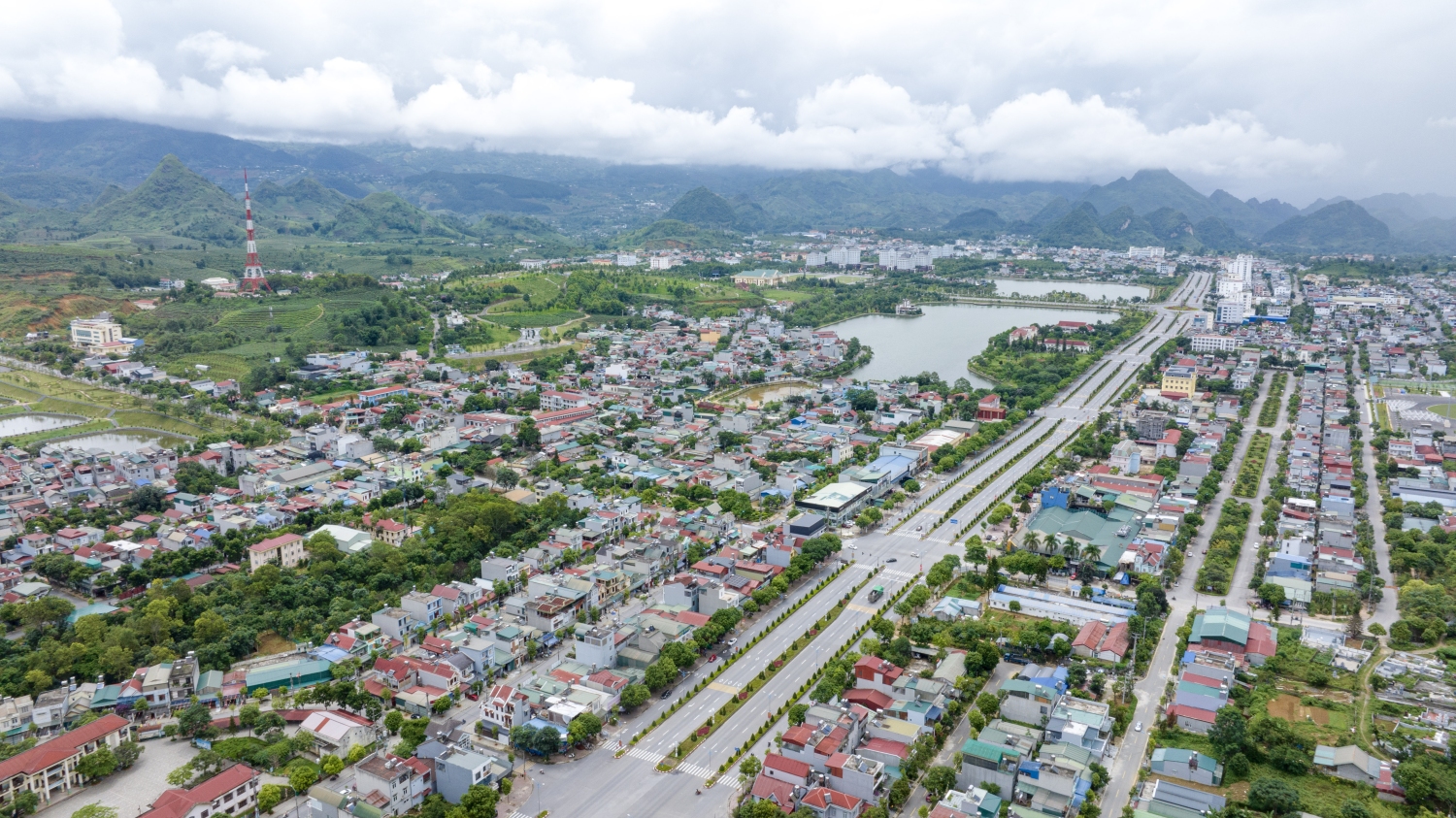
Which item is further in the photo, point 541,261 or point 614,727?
point 541,261

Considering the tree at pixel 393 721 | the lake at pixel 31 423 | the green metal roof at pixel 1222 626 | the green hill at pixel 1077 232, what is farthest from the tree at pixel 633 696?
the green hill at pixel 1077 232

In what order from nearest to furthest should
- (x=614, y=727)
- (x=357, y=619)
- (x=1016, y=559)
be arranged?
(x=614, y=727), (x=357, y=619), (x=1016, y=559)

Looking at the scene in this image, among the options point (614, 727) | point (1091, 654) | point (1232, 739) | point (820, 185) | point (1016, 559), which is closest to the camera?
point (1232, 739)

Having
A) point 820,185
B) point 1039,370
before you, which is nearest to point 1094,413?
point 1039,370

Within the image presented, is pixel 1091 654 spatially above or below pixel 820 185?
below

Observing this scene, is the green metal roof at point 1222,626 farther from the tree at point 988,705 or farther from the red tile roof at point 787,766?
the red tile roof at point 787,766

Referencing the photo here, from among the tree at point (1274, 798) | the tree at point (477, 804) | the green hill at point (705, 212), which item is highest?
the green hill at point (705, 212)

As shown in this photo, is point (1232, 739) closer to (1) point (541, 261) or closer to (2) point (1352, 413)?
(2) point (1352, 413)

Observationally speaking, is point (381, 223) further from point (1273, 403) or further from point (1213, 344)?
point (1273, 403)

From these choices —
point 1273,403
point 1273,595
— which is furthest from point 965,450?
point 1273,403
